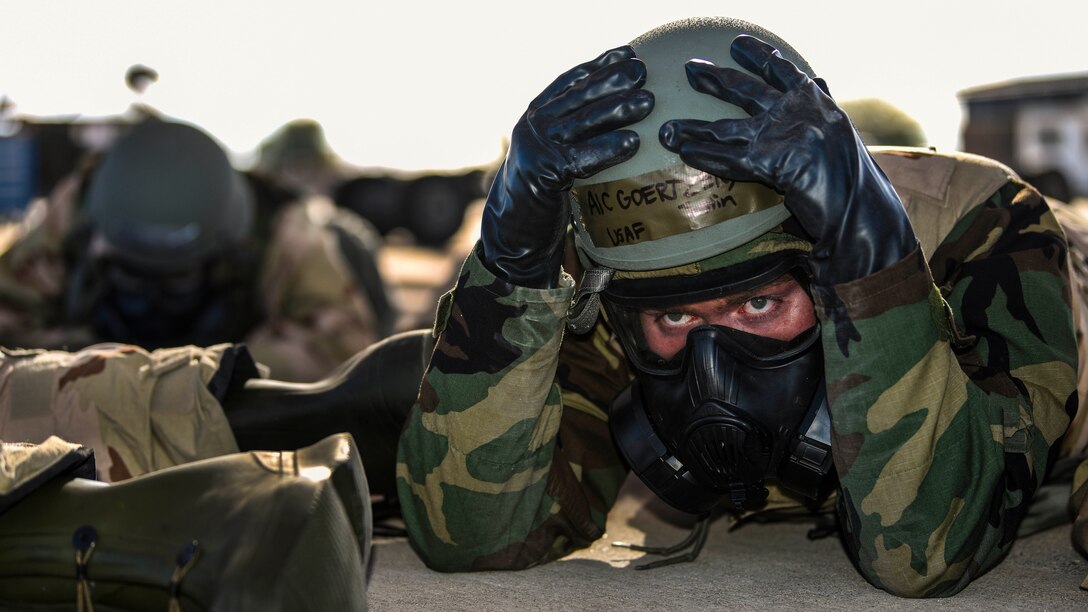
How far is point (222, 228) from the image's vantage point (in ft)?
15.4

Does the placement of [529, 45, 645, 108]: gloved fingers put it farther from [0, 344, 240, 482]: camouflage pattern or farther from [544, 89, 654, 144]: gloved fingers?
[0, 344, 240, 482]: camouflage pattern

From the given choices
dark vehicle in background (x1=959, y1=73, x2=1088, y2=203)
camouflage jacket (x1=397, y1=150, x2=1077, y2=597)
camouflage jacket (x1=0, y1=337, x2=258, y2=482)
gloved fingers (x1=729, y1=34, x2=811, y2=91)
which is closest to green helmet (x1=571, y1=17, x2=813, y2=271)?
gloved fingers (x1=729, y1=34, x2=811, y2=91)

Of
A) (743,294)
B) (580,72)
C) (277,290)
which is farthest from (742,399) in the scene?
(277,290)

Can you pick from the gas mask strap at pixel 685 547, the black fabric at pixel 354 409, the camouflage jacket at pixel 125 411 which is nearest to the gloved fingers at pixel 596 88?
the black fabric at pixel 354 409

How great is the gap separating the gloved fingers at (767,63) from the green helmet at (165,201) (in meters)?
3.07

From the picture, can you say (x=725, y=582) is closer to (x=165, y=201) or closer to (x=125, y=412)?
(x=125, y=412)

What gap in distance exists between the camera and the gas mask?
1.93 metres

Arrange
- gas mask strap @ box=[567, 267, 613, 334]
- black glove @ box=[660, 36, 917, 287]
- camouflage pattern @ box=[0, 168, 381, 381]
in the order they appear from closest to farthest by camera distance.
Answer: black glove @ box=[660, 36, 917, 287] < gas mask strap @ box=[567, 267, 613, 334] < camouflage pattern @ box=[0, 168, 381, 381]

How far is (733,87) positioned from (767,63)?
2.9 inches

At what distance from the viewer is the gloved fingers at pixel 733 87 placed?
1776 mm

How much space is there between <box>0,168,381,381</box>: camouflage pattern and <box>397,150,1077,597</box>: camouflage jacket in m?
2.53

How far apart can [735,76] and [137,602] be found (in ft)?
3.69

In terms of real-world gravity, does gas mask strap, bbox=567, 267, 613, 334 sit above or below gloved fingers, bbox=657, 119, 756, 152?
below

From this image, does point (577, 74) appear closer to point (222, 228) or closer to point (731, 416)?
point (731, 416)
